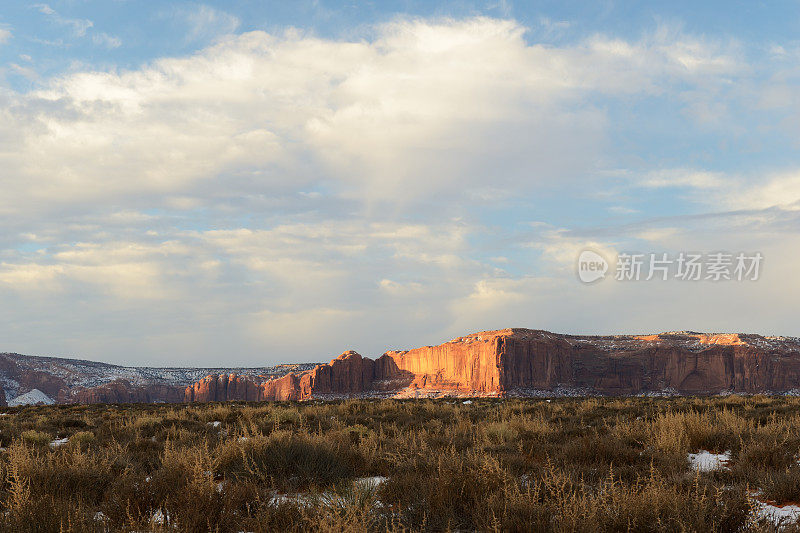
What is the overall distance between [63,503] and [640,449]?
25.9 feet

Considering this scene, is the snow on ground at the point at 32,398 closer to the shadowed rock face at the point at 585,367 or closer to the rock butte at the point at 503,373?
the rock butte at the point at 503,373

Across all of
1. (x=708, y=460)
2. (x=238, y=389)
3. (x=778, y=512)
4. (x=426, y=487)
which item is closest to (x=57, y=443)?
(x=426, y=487)

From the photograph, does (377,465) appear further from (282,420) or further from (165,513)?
(282,420)

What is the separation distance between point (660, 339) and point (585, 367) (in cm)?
2564

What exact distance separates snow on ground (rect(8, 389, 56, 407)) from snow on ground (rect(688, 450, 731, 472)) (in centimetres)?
14649

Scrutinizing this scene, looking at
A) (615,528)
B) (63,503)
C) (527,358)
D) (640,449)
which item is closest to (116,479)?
(63,503)

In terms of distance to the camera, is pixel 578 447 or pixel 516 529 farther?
pixel 578 447

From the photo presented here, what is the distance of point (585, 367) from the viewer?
395 feet

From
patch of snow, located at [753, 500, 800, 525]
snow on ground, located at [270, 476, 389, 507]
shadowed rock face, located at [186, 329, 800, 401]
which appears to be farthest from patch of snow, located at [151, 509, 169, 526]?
shadowed rock face, located at [186, 329, 800, 401]

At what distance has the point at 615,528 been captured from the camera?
4.33 meters

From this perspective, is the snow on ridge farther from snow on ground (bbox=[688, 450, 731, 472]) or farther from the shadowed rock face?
snow on ground (bbox=[688, 450, 731, 472])

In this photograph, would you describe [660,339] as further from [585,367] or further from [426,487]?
[426,487]

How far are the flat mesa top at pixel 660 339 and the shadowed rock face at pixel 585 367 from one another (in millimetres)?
248

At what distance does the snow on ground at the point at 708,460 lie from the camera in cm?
685
